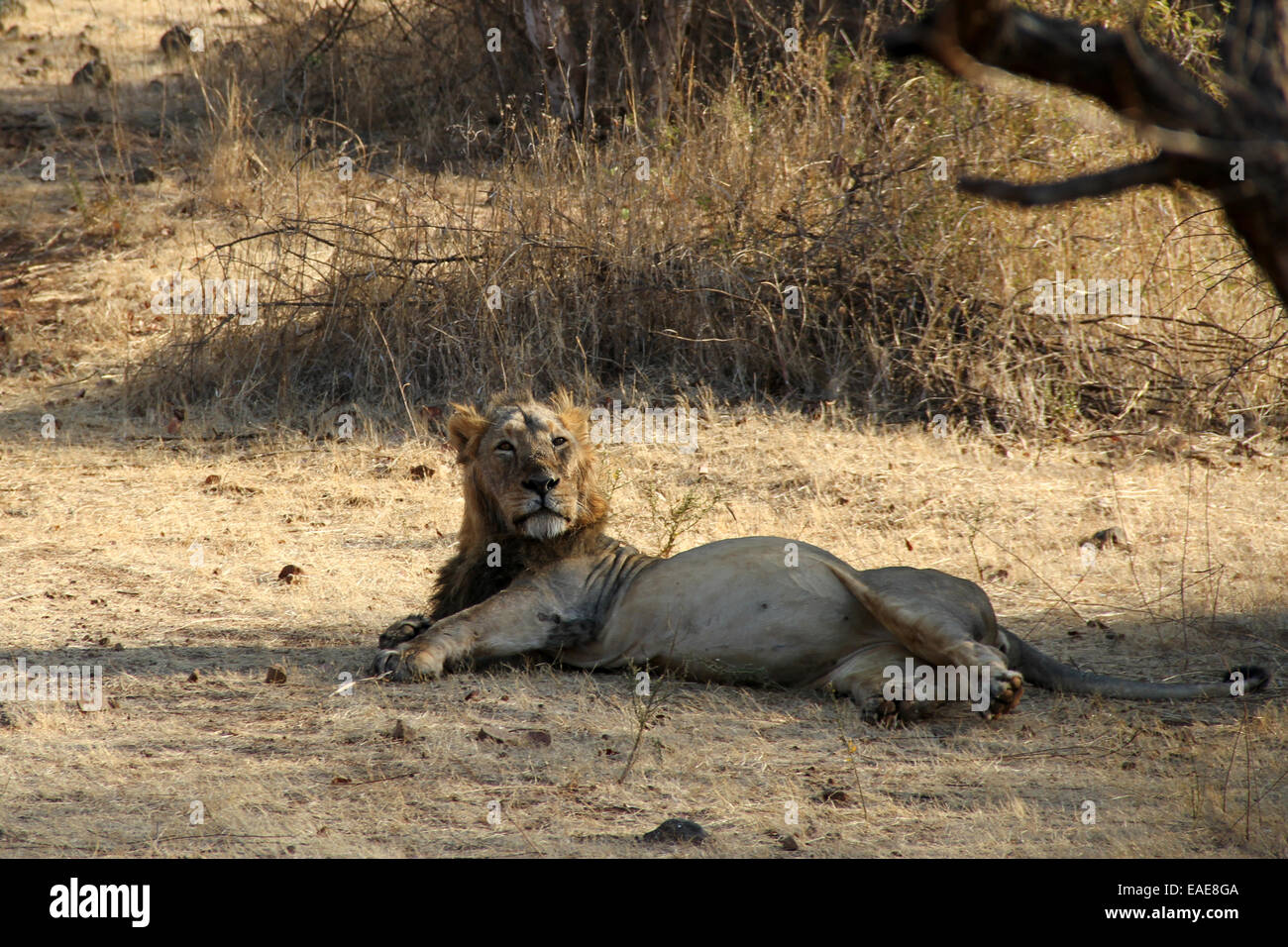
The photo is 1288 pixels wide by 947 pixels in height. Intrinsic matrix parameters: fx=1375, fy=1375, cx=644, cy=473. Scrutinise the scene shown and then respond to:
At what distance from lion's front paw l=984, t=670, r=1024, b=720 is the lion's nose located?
2038 millimetres

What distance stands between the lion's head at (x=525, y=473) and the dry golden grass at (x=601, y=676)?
0.65 metres

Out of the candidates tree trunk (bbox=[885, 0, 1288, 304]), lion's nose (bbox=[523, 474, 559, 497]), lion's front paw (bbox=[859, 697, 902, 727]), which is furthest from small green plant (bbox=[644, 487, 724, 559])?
tree trunk (bbox=[885, 0, 1288, 304])

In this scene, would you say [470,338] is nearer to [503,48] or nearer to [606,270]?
[606,270]

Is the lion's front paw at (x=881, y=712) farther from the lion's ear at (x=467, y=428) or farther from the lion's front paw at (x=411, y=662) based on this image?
the lion's ear at (x=467, y=428)

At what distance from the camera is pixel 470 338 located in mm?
10078

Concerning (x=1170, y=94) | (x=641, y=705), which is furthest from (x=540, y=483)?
(x=1170, y=94)

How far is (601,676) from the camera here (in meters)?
5.84

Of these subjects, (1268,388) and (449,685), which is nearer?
(449,685)

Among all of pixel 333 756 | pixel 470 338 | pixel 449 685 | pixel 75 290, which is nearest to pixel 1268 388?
pixel 470 338

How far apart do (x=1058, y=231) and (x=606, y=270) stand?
337cm

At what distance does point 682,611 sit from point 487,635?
2.67ft

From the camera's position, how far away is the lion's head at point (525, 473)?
5.95m

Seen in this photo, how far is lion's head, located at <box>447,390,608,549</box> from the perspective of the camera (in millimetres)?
5945

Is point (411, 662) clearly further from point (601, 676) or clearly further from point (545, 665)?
point (601, 676)
